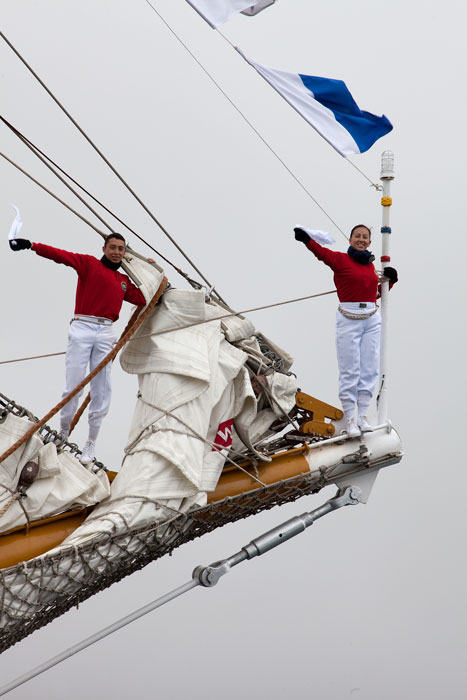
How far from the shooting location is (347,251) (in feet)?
19.5

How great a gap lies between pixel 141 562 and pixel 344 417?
4.00 ft

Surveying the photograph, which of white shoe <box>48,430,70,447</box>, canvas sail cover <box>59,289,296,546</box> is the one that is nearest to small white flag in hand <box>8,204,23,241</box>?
canvas sail cover <box>59,289,296,546</box>

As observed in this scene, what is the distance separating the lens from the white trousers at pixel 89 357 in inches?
211

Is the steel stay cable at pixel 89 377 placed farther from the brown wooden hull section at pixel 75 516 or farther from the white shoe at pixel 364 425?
the white shoe at pixel 364 425

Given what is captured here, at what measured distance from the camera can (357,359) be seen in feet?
19.4

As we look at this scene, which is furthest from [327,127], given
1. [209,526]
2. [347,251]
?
[209,526]

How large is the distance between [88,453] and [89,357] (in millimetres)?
441

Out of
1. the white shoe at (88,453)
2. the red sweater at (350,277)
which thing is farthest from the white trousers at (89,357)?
the red sweater at (350,277)

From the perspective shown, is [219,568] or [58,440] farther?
[219,568]

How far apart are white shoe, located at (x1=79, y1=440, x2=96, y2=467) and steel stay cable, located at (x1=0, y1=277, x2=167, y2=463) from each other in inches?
13.5

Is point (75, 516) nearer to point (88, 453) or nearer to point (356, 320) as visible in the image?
point (88, 453)

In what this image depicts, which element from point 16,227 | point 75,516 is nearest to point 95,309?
point 16,227

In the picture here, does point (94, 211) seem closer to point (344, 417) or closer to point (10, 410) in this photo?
point (10, 410)

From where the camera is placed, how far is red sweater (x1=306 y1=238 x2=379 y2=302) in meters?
5.84
